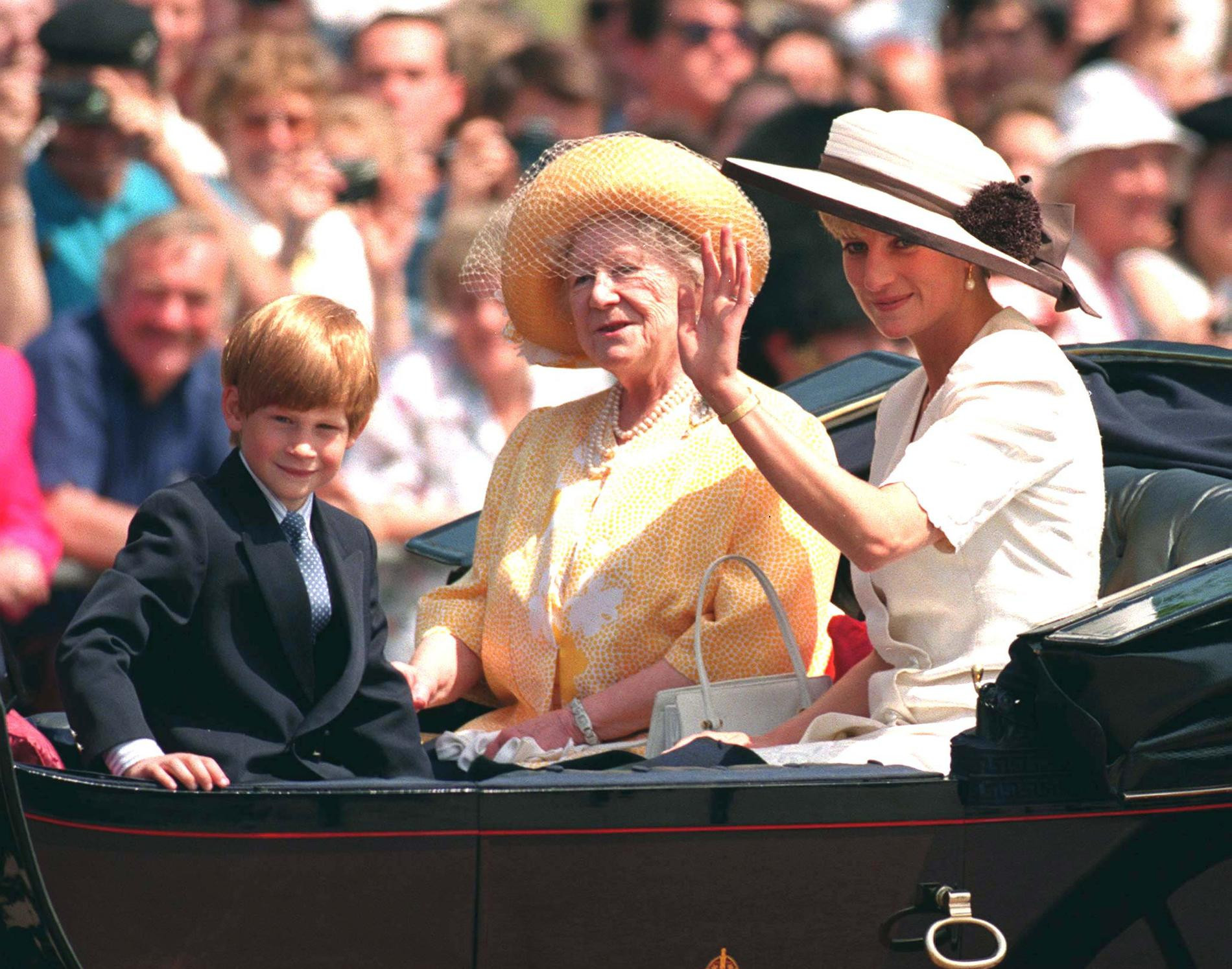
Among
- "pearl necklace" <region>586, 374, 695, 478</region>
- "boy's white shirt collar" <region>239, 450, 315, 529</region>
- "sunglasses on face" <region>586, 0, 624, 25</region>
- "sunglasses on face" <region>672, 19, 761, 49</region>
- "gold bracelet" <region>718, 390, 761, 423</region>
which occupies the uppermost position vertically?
"sunglasses on face" <region>586, 0, 624, 25</region>

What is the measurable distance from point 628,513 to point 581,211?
52 centimetres

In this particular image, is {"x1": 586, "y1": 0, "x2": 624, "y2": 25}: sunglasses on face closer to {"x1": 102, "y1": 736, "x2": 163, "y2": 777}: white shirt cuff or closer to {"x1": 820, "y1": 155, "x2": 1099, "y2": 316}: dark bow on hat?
{"x1": 820, "y1": 155, "x2": 1099, "y2": 316}: dark bow on hat

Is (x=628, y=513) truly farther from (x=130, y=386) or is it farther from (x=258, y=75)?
(x=258, y=75)

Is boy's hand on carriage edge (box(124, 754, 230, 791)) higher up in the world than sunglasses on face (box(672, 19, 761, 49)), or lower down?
lower down

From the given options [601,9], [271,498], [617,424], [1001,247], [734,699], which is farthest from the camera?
[601,9]

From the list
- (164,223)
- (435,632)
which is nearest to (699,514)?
(435,632)

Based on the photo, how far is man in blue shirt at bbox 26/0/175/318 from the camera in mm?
5379

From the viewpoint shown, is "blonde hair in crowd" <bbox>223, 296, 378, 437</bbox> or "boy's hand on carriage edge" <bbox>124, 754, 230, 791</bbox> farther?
"blonde hair in crowd" <bbox>223, 296, 378, 437</bbox>

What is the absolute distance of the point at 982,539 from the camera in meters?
3.10

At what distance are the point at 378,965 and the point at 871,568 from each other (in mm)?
856

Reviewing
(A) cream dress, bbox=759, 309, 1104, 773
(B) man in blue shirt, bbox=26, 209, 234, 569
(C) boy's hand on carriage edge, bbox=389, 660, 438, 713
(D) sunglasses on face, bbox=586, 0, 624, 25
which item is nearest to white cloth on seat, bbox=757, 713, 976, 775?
(A) cream dress, bbox=759, 309, 1104, 773

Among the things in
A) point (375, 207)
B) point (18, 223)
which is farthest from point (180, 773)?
point (375, 207)

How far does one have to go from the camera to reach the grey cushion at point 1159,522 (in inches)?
132

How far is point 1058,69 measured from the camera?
780 centimetres
